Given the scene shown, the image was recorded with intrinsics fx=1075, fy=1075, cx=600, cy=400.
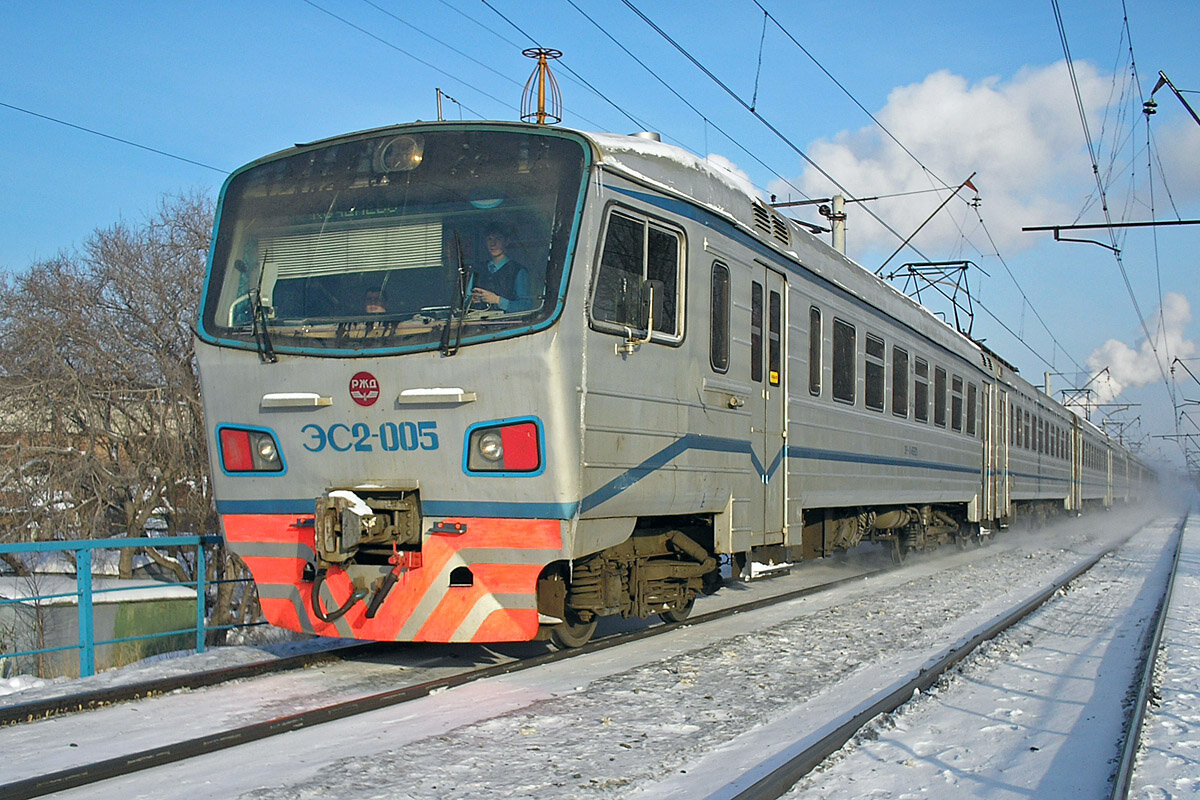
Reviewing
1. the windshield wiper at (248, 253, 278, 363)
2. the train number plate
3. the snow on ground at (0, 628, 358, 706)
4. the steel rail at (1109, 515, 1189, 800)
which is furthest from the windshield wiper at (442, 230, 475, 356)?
the steel rail at (1109, 515, 1189, 800)

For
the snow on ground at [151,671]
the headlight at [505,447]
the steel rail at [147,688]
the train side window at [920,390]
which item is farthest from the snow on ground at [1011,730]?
the snow on ground at [151,671]

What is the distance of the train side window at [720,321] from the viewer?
7312 millimetres

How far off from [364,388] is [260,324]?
0.84 meters

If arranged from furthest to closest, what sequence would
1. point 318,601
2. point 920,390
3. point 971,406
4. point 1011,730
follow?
point 971,406, point 920,390, point 318,601, point 1011,730

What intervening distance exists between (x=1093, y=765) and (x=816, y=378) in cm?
483

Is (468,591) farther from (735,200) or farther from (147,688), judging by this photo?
(735,200)

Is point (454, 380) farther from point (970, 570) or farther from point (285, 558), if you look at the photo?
point (970, 570)

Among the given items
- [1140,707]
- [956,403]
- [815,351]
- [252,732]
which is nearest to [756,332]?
[815,351]

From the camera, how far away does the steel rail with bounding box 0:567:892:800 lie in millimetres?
4215

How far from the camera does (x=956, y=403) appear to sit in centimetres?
1501

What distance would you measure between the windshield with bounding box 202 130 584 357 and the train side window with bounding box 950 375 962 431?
10.0 m

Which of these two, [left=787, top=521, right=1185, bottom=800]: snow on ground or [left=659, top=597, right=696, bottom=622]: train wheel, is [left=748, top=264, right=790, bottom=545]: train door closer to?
[left=659, top=597, right=696, bottom=622]: train wheel

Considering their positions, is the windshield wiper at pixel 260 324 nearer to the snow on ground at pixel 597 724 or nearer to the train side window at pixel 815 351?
the snow on ground at pixel 597 724

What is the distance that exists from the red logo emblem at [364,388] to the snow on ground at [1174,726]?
421 centimetres
